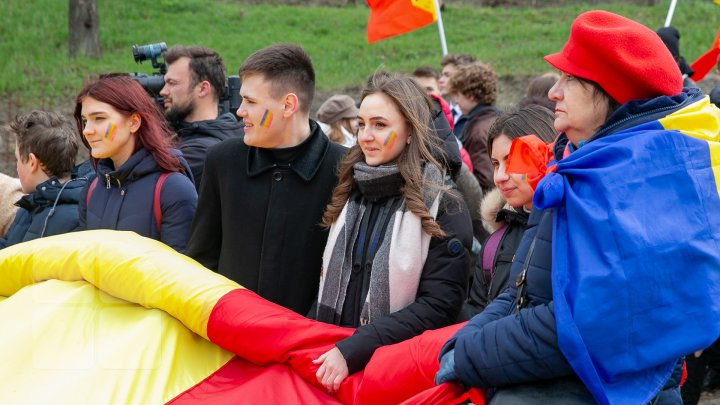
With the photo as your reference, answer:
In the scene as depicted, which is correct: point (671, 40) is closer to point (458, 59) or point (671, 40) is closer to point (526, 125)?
point (458, 59)

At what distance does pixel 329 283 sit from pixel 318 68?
39.7 feet

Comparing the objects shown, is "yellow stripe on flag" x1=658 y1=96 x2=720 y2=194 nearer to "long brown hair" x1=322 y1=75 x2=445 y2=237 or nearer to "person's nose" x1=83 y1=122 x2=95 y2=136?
"long brown hair" x1=322 y1=75 x2=445 y2=237

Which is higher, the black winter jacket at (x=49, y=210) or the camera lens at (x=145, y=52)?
the camera lens at (x=145, y=52)

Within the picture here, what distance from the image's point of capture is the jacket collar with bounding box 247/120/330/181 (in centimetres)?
410

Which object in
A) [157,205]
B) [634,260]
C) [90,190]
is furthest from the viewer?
[90,190]

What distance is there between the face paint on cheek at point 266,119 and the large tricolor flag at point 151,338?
735mm

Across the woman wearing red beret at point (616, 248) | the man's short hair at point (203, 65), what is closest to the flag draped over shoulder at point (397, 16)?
the man's short hair at point (203, 65)

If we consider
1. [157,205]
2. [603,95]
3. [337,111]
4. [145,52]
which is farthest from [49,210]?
[603,95]

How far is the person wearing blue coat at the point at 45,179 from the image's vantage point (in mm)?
5117

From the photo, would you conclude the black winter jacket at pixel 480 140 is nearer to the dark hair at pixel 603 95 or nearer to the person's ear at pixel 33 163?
the person's ear at pixel 33 163

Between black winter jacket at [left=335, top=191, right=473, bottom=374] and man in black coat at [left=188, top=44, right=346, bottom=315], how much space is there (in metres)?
0.50

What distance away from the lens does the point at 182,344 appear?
143 inches

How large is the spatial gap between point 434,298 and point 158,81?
3.43 metres

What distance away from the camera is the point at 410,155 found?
145 inches
